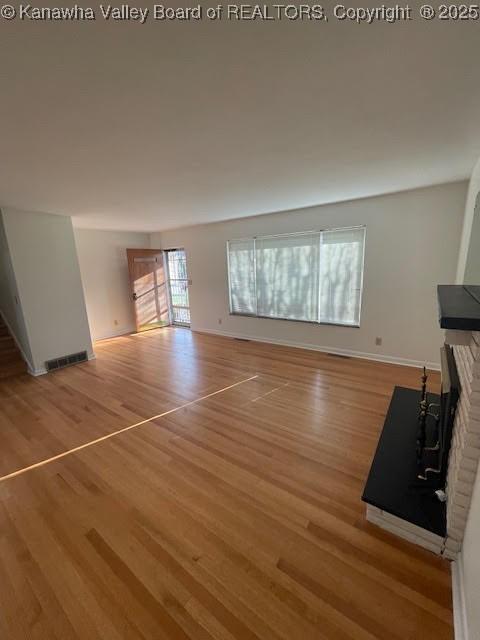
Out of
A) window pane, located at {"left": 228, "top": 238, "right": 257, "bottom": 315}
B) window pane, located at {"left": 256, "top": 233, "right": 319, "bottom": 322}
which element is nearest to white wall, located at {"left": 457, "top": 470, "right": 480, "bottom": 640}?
window pane, located at {"left": 256, "top": 233, "right": 319, "bottom": 322}

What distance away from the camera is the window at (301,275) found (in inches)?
155

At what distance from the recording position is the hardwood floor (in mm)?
1103

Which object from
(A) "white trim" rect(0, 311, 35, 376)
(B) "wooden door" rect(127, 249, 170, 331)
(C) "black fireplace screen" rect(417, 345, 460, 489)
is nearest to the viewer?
(C) "black fireplace screen" rect(417, 345, 460, 489)

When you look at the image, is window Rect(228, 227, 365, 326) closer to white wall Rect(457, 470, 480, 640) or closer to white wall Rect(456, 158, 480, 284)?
white wall Rect(456, 158, 480, 284)

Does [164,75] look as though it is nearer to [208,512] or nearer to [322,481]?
[208,512]

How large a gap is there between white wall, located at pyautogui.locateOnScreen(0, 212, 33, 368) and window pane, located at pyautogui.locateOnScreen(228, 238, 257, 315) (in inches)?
139

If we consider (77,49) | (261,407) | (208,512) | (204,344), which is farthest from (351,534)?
(204,344)

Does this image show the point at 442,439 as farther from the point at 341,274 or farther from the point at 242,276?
the point at 242,276

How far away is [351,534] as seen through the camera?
4.67 ft

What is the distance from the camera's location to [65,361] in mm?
4191

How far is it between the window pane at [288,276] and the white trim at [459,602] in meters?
3.42

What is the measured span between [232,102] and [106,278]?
17.4 feet

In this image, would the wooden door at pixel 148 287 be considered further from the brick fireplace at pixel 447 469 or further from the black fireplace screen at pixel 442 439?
the black fireplace screen at pixel 442 439

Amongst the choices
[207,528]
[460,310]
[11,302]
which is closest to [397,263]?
[460,310]
